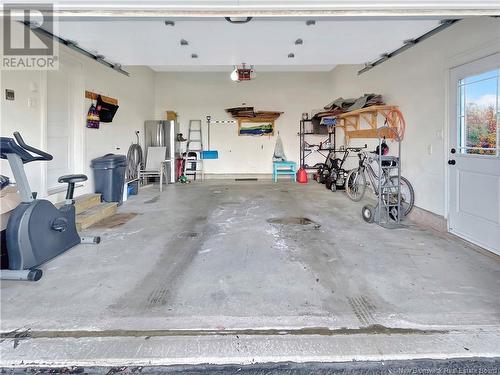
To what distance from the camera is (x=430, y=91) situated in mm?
4887

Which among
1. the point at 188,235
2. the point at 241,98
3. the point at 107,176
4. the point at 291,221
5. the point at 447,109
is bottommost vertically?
the point at 188,235

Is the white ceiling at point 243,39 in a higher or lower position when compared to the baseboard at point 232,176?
higher

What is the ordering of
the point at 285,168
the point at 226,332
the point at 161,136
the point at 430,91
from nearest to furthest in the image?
1. the point at 226,332
2. the point at 430,91
3. the point at 161,136
4. the point at 285,168

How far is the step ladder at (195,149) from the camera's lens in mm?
10695

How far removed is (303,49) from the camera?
519cm

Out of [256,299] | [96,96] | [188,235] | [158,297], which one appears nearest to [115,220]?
[188,235]

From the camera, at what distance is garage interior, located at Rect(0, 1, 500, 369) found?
2.12 metres

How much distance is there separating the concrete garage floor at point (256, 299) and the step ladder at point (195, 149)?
6125mm

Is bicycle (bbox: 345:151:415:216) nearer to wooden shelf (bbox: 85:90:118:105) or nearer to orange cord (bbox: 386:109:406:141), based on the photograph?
orange cord (bbox: 386:109:406:141)

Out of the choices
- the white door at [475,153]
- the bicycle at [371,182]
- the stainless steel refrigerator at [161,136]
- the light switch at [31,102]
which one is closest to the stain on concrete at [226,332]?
the white door at [475,153]

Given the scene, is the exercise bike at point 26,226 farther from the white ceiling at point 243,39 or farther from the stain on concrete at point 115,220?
the white ceiling at point 243,39

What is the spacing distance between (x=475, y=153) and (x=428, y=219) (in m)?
1.28

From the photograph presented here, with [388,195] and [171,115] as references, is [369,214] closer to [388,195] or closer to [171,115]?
[388,195]

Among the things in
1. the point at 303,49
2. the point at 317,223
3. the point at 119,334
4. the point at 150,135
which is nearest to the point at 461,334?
the point at 119,334
